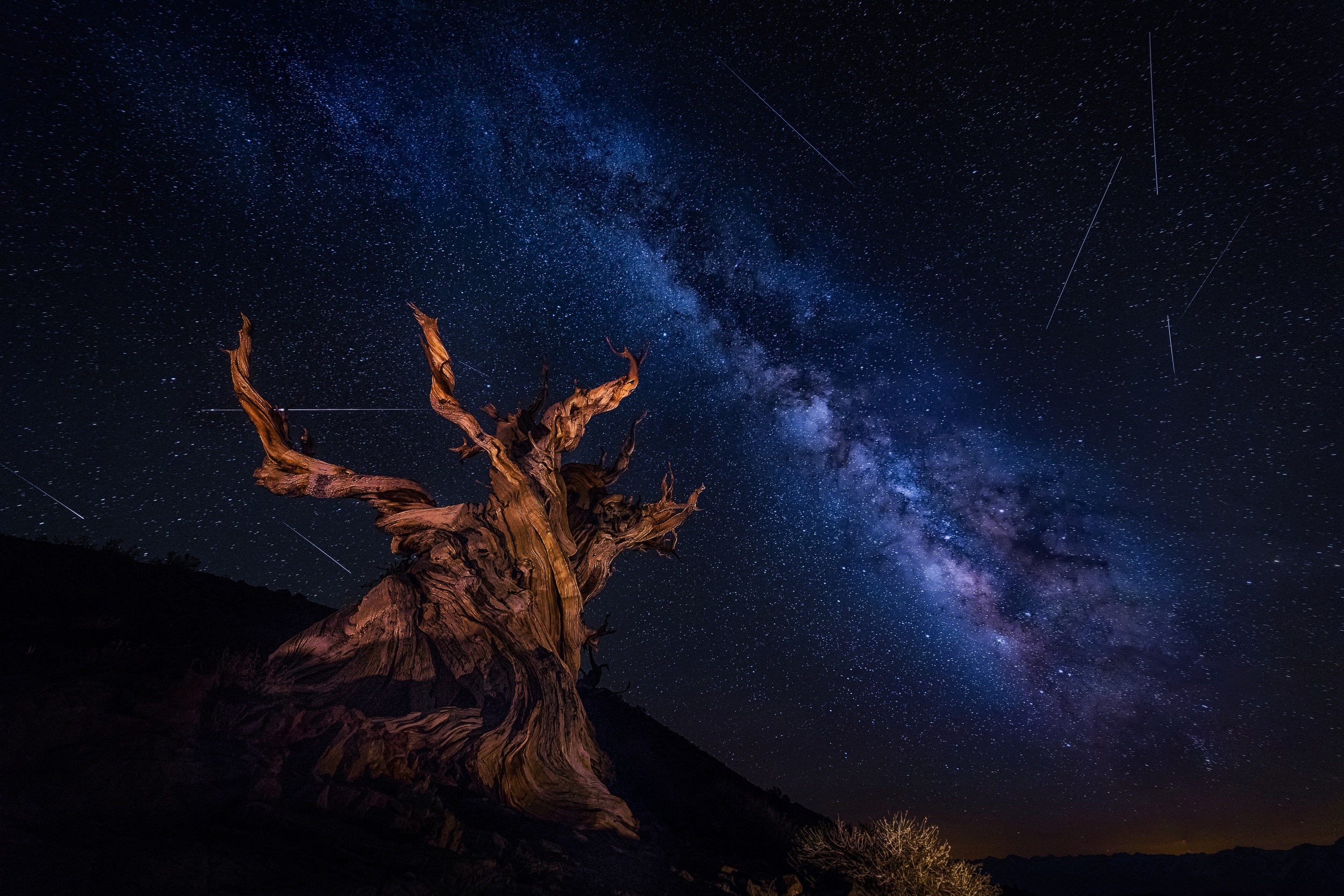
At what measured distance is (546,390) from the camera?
1130 centimetres

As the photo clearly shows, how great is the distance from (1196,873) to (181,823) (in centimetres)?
5589

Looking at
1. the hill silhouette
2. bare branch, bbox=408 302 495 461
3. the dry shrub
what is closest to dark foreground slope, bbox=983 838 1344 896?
the dry shrub

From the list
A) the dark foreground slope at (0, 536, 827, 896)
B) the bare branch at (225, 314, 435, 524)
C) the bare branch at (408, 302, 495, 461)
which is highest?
the bare branch at (408, 302, 495, 461)

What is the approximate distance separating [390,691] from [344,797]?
359 cm

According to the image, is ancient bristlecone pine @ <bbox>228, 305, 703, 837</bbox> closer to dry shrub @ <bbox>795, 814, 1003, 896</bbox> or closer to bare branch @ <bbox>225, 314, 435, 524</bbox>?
bare branch @ <bbox>225, 314, 435, 524</bbox>

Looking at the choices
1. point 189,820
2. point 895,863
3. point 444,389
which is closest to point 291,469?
point 444,389

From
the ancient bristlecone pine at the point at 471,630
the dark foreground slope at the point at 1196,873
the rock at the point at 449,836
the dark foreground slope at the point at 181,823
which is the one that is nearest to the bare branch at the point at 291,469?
the ancient bristlecone pine at the point at 471,630

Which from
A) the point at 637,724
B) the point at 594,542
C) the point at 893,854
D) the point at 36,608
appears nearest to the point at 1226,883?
the point at 637,724

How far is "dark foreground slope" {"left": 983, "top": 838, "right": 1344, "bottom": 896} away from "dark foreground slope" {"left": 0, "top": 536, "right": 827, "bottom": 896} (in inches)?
946

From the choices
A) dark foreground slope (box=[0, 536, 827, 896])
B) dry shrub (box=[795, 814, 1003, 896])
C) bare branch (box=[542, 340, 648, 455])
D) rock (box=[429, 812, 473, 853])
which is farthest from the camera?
bare branch (box=[542, 340, 648, 455])

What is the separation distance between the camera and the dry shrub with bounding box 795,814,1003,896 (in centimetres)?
708

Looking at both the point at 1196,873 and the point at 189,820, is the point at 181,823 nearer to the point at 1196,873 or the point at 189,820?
the point at 189,820

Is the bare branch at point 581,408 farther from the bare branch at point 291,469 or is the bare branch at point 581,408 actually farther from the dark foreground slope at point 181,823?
the dark foreground slope at point 181,823

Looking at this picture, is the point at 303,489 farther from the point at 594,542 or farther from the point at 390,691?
the point at 594,542
